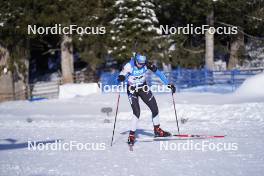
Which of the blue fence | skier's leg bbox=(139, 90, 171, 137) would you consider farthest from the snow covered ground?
the blue fence

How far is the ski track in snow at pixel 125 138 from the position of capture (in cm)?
835

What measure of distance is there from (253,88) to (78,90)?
33.6 ft

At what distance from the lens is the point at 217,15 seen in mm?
35094

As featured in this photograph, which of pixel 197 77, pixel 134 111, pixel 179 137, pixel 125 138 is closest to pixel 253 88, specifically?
pixel 197 77

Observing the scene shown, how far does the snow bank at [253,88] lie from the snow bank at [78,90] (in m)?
8.71

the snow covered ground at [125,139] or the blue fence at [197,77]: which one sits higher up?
the blue fence at [197,77]

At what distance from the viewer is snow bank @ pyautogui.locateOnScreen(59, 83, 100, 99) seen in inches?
1054

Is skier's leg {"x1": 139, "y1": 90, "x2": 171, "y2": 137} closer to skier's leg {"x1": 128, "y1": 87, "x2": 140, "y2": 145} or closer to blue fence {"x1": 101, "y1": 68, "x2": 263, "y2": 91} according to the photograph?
skier's leg {"x1": 128, "y1": 87, "x2": 140, "y2": 145}

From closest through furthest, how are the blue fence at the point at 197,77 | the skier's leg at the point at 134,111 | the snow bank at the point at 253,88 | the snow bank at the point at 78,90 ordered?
the skier's leg at the point at 134,111, the snow bank at the point at 253,88, the snow bank at the point at 78,90, the blue fence at the point at 197,77

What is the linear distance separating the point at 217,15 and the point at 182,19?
3.15m

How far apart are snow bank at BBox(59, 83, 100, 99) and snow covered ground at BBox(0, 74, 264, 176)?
3.98m

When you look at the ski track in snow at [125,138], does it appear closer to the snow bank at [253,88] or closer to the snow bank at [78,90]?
the snow bank at [253,88]

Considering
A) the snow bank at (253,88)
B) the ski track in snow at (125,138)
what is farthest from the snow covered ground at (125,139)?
the snow bank at (253,88)

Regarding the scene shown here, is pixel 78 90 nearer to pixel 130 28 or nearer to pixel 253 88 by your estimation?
pixel 130 28
